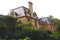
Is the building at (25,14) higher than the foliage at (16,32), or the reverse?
the building at (25,14)

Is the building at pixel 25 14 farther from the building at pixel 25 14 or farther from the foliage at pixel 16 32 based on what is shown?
the foliage at pixel 16 32

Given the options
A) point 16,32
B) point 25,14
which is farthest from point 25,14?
point 16,32

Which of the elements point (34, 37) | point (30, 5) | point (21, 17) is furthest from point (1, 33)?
point (30, 5)

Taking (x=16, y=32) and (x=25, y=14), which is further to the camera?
(x=25, y=14)

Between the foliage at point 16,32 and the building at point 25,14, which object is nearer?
the foliage at point 16,32

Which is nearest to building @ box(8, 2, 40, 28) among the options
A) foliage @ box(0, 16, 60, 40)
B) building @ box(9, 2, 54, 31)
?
building @ box(9, 2, 54, 31)

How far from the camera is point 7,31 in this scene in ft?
105

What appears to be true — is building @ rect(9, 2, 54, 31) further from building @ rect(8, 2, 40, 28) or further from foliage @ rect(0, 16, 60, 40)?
foliage @ rect(0, 16, 60, 40)

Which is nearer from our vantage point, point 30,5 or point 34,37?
point 34,37

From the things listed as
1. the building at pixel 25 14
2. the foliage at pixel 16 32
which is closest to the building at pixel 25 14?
the building at pixel 25 14

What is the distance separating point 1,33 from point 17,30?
2.22 m

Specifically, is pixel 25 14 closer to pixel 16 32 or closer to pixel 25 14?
pixel 25 14

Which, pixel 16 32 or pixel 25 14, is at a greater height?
pixel 25 14

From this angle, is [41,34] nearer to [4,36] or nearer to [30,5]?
[4,36]
